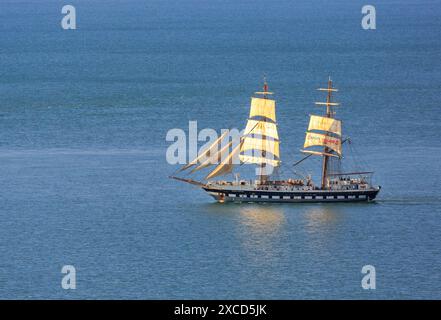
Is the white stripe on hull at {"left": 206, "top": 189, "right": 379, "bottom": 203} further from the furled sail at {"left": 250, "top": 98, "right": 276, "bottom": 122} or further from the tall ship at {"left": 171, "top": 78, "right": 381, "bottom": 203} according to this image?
the furled sail at {"left": 250, "top": 98, "right": 276, "bottom": 122}

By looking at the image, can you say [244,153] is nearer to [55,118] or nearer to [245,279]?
[245,279]

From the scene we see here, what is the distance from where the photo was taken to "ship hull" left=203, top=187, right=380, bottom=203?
142 m

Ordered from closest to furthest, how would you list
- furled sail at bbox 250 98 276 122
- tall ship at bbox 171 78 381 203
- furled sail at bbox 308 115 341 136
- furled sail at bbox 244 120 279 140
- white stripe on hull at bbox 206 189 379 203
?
white stripe on hull at bbox 206 189 379 203 → tall ship at bbox 171 78 381 203 → furled sail at bbox 308 115 341 136 → furled sail at bbox 250 98 276 122 → furled sail at bbox 244 120 279 140

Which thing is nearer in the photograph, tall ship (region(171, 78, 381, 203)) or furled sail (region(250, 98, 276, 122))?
tall ship (region(171, 78, 381, 203))

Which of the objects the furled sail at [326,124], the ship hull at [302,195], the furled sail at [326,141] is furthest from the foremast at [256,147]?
the furled sail at [326,124]

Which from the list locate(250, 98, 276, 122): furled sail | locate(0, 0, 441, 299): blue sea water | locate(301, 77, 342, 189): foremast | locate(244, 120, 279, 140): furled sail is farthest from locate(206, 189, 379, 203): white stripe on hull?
locate(250, 98, 276, 122): furled sail

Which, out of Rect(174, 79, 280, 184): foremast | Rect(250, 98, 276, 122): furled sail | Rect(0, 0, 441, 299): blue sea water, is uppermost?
Rect(250, 98, 276, 122): furled sail

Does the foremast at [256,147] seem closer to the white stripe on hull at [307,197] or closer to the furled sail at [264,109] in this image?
the furled sail at [264,109]

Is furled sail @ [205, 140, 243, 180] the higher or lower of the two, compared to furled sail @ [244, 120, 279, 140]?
lower

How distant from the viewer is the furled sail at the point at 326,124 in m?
148

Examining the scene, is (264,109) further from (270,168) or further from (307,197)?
(307,197)

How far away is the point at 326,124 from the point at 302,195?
30.2 ft

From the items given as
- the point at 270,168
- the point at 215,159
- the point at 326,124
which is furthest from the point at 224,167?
the point at 326,124

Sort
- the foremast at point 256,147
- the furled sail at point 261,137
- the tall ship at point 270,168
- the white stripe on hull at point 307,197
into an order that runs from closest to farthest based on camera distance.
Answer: the white stripe on hull at point 307,197, the tall ship at point 270,168, the foremast at point 256,147, the furled sail at point 261,137
